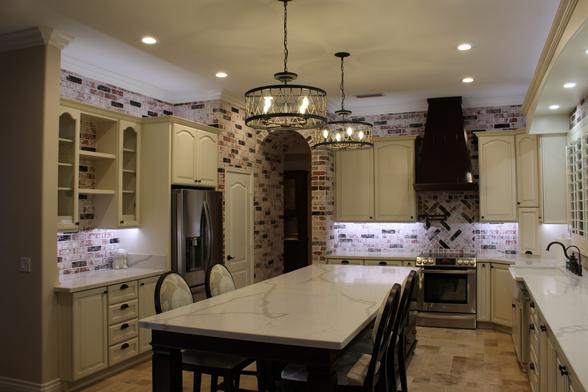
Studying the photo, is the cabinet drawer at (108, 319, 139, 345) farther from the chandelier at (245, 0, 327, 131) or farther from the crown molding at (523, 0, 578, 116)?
the crown molding at (523, 0, 578, 116)

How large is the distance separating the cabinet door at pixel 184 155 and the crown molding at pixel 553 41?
331cm

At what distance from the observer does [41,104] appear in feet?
12.5

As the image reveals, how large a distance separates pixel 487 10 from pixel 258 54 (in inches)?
75.7

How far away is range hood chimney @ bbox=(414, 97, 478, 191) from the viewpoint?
5992mm

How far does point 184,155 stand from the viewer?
507 cm

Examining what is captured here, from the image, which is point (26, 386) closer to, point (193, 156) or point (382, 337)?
point (193, 156)

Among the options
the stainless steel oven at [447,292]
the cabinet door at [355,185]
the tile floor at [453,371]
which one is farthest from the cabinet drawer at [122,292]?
the stainless steel oven at [447,292]

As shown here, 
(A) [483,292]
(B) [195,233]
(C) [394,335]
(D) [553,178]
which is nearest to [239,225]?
(B) [195,233]

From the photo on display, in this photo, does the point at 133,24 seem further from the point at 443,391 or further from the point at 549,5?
the point at 443,391

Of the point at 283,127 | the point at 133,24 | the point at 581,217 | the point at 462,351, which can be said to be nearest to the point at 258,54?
the point at 133,24

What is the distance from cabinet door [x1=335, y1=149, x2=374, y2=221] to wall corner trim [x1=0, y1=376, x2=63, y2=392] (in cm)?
393

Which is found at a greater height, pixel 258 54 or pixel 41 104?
pixel 258 54

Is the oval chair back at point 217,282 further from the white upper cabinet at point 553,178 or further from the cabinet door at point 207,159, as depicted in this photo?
the white upper cabinet at point 553,178

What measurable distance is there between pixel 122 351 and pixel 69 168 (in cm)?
168
